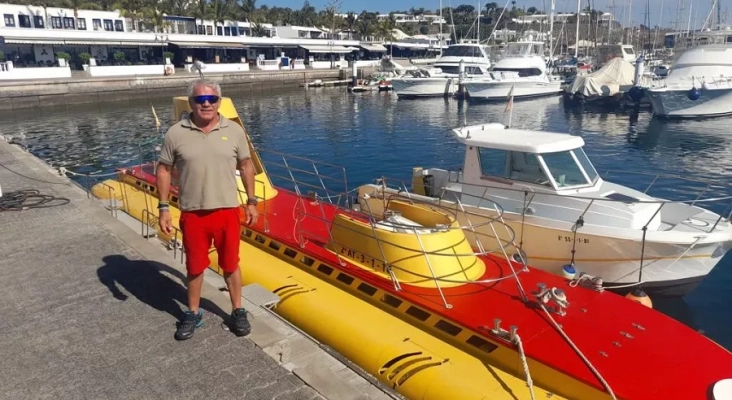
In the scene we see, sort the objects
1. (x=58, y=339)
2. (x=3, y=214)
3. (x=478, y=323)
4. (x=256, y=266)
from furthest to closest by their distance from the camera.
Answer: (x=3, y=214), (x=256, y=266), (x=478, y=323), (x=58, y=339)

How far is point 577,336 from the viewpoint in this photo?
21.0ft

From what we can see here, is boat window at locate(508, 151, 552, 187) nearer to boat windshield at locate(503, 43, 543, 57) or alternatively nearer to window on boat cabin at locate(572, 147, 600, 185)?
window on boat cabin at locate(572, 147, 600, 185)

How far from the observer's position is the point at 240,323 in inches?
238

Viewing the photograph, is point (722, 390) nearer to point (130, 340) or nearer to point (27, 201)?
point (130, 340)

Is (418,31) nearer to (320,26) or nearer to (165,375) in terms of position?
(320,26)

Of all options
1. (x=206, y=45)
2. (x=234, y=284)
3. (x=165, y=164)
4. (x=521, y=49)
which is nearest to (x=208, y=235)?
(x=234, y=284)

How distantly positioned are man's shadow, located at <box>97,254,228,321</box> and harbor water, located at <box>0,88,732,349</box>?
6.93m

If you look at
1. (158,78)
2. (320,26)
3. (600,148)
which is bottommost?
(600,148)

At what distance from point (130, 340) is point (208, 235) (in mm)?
1604

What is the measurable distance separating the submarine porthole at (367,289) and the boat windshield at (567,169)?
5.32 meters

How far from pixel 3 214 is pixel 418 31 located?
559 feet

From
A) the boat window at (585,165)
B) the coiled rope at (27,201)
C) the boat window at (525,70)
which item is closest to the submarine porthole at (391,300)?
the boat window at (585,165)

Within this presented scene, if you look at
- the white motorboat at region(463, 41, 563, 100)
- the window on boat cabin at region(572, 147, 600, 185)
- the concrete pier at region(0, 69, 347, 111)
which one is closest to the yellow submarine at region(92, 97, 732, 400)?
the window on boat cabin at region(572, 147, 600, 185)

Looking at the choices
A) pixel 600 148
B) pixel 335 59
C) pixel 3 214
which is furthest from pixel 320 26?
pixel 3 214
